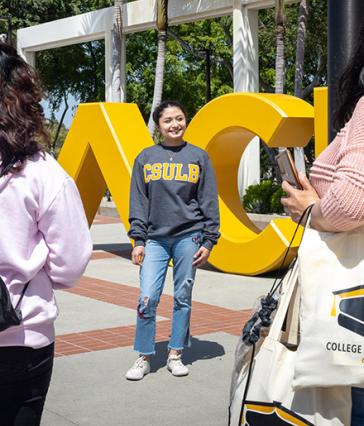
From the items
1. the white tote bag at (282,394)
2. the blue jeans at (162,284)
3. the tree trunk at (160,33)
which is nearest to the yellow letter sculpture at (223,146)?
the blue jeans at (162,284)

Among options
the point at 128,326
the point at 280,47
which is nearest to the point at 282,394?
the point at 128,326

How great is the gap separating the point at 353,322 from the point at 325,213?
0.32 metres

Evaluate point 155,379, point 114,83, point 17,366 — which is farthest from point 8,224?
point 114,83

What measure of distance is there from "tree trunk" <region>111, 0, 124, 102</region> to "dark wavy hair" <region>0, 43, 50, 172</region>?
726 inches

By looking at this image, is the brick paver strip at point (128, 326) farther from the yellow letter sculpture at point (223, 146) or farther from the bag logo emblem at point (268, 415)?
the bag logo emblem at point (268, 415)

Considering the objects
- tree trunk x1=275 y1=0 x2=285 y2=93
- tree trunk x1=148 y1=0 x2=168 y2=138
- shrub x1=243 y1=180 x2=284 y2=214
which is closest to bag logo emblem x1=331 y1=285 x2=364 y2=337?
shrub x1=243 y1=180 x2=284 y2=214

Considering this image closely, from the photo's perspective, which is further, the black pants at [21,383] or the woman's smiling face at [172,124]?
the woman's smiling face at [172,124]

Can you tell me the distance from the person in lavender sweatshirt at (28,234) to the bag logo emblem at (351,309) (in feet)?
2.82

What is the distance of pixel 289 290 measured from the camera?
238 centimetres

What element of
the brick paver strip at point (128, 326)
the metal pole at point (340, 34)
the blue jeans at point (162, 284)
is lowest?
the brick paver strip at point (128, 326)

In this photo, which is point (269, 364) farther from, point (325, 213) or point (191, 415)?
point (191, 415)

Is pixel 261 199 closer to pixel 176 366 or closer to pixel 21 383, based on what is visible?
pixel 176 366

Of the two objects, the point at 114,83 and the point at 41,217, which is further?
the point at 114,83

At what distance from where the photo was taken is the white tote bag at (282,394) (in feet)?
7.44
